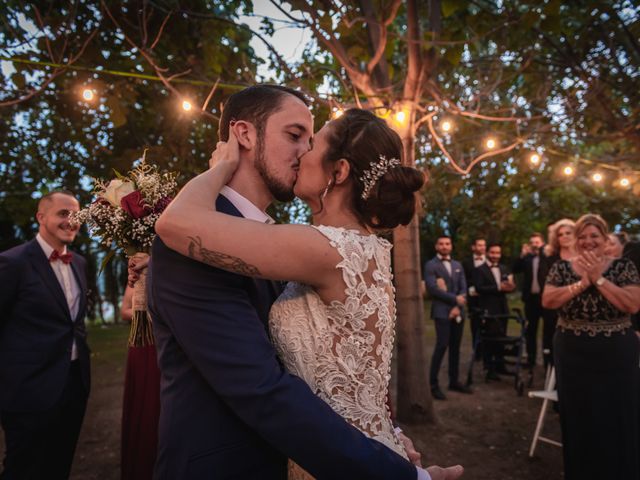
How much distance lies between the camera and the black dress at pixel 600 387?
392 centimetres

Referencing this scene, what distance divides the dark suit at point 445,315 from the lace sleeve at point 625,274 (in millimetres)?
3607

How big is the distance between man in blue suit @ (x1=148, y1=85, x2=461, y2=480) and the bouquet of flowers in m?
1.31

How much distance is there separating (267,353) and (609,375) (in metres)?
3.93

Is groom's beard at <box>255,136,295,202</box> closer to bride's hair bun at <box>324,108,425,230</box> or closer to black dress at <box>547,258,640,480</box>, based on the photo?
bride's hair bun at <box>324,108,425,230</box>

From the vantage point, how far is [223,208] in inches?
62.7

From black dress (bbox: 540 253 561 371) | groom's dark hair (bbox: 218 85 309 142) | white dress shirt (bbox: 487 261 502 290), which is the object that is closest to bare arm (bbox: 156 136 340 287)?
groom's dark hair (bbox: 218 85 309 142)

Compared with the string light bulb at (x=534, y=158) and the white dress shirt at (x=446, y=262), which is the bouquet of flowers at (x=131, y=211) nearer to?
the white dress shirt at (x=446, y=262)

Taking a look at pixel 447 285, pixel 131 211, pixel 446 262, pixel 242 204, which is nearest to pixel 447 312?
pixel 447 285

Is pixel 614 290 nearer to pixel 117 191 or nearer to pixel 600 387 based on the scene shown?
pixel 600 387

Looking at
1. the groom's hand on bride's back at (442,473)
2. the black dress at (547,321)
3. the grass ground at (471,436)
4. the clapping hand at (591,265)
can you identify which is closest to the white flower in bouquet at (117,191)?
the groom's hand on bride's back at (442,473)

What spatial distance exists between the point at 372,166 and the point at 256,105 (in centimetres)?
56

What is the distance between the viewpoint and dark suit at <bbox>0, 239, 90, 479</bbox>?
3.40 meters

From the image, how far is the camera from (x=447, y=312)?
7660 millimetres

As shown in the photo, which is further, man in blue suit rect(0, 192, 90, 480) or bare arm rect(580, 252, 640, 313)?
bare arm rect(580, 252, 640, 313)
